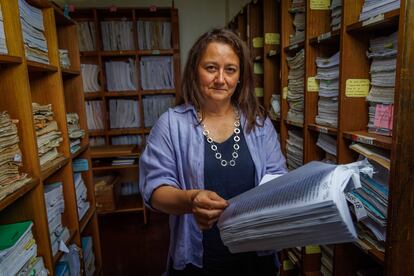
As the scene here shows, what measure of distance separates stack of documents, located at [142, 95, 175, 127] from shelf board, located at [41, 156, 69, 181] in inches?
80.3

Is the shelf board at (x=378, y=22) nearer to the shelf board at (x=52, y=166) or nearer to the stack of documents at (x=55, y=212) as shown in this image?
the shelf board at (x=52, y=166)

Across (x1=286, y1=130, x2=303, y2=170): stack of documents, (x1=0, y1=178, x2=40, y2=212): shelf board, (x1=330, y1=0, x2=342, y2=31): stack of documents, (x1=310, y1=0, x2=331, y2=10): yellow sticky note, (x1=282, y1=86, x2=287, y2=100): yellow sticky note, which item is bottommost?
(x1=286, y1=130, x2=303, y2=170): stack of documents

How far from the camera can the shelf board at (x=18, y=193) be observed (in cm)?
98

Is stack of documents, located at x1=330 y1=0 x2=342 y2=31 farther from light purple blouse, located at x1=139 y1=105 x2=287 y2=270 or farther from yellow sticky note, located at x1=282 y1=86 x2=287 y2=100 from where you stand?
light purple blouse, located at x1=139 y1=105 x2=287 y2=270

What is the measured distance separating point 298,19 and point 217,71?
114 cm

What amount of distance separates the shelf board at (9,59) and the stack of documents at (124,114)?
249 cm

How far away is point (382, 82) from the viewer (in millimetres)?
1285

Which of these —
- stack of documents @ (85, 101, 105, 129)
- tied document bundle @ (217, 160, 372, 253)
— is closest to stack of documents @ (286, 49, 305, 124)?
tied document bundle @ (217, 160, 372, 253)

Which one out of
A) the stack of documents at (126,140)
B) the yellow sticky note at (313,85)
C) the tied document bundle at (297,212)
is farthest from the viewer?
the stack of documents at (126,140)

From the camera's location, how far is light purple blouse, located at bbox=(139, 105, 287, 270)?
1.05 m

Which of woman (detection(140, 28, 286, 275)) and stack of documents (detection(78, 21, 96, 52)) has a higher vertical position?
stack of documents (detection(78, 21, 96, 52))

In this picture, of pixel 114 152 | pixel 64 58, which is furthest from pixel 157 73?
pixel 64 58

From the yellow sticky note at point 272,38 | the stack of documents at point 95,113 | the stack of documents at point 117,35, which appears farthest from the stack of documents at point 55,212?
the stack of documents at point 117,35

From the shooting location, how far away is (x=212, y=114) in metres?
1.17
